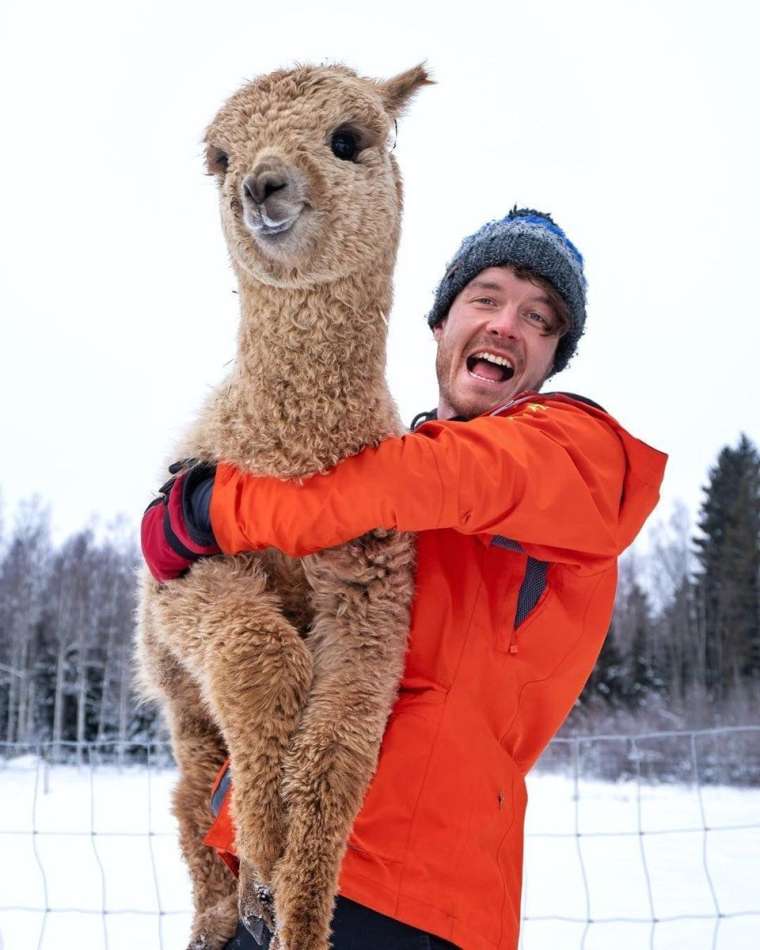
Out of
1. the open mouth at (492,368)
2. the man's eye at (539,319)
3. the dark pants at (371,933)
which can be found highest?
the man's eye at (539,319)

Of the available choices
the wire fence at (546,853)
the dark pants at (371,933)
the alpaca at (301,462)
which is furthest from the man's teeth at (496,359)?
the wire fence at (546,853)

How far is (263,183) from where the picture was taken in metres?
1.44

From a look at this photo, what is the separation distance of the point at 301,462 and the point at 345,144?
610 millimetres

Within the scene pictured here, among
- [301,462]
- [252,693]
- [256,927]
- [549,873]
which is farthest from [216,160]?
[549,873]

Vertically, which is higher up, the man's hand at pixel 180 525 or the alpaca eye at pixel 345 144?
the alpaca eye at pixel 345 144

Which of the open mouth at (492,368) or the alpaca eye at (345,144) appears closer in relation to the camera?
the alpaca eye at (345,144)

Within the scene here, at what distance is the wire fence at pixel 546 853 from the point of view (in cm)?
623

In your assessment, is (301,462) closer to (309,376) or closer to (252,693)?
(309,376)

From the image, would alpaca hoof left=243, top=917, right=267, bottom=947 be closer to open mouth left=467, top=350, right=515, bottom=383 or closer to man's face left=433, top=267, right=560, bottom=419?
man's face left=433, top=267, right=560, bottom=419

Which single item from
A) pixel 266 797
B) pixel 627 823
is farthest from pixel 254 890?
pixel 627 823

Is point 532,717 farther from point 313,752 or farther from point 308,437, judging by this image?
point 308,437

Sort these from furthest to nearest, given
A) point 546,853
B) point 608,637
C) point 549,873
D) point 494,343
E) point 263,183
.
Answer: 1. point 608,637
2. point 546,853
3. point 549,873
4. point 494,343
5. point 263,183

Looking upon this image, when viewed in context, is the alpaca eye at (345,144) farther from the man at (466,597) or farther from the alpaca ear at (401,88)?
the man at (466,597)

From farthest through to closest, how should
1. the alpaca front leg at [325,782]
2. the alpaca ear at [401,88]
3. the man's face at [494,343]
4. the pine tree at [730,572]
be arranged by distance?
the pine tree at [730,572] < the man's face at [494,343] < the alpaca ear at [401,88] < the alpaca front leg at [325,782]
